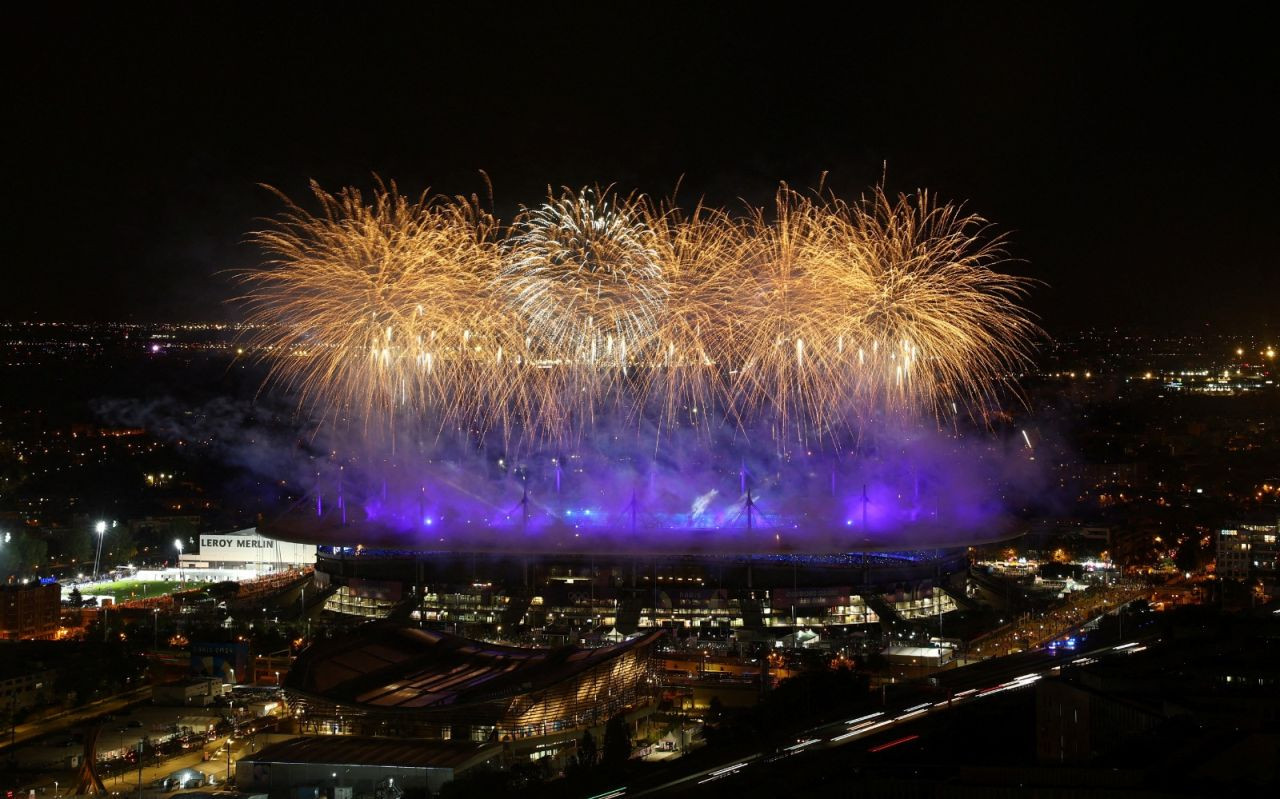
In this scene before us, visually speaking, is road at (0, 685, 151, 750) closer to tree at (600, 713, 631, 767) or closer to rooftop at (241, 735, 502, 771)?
rooftop at (241, 735, 502, 771)

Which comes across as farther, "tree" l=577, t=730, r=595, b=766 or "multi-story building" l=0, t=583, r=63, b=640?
"multi-story building" l=0, t=583, r=63, b=640

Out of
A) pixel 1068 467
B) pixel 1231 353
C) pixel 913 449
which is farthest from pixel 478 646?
pixel 1231 353

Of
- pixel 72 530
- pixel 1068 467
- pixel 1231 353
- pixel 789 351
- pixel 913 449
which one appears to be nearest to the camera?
pixel 789 351

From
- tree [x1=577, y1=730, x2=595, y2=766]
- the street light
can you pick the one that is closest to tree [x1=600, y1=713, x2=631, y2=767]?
tree [x1=577, y1=730, x2=595, y2=766]

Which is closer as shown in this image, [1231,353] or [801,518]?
[801,518]

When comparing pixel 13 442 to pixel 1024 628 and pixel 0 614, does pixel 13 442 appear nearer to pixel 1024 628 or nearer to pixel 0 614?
pixel 0 614

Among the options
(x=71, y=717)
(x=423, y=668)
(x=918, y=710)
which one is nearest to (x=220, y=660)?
(x=71, y=717)
